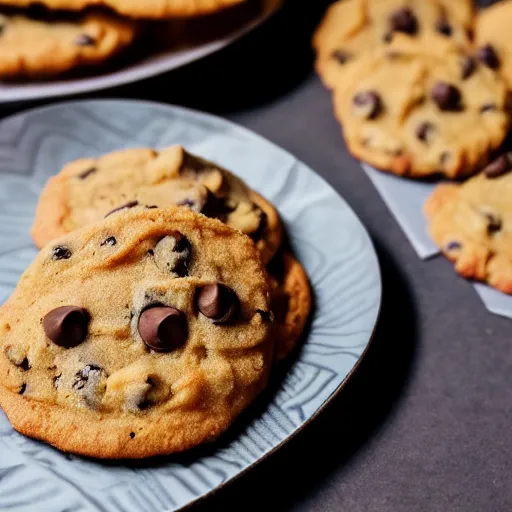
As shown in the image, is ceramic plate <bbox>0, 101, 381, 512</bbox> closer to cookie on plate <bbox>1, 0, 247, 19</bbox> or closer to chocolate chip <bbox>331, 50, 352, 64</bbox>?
A: cookie on plate <bbox>1, 0, 247, 19</bbox>

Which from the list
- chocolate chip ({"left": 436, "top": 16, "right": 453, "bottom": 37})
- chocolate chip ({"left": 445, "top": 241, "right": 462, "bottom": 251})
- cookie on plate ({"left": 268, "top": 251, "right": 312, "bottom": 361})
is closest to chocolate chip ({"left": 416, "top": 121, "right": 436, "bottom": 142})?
chocolate chip ({"left": 445, "top": 241, "right": 462, "bottom": 251})

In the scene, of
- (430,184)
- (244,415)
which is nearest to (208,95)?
(430,184)

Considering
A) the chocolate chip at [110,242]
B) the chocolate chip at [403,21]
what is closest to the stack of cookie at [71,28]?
the chocolate chip at [403,21]

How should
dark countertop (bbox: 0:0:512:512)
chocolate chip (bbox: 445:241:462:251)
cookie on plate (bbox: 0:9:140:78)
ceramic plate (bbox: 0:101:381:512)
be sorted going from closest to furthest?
ceramic plate (bbox: 0:101:381:512), dark countertop (bbox: 0:0:512:512), chocolate chip (bbox: 445:241:462:251), cookie on plate (bbox: 0:9:140:78)

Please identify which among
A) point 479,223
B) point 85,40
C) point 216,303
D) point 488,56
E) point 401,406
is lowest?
point 401,406

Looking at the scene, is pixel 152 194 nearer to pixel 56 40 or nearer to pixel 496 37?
pixel 56 40

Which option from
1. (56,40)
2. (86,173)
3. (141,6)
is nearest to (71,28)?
(56,40)

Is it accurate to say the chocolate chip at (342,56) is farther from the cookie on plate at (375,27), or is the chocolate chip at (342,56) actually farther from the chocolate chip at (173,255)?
the chocolate chip at (173,255)
